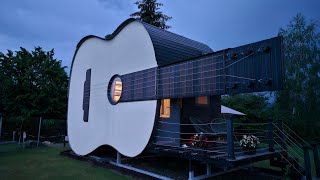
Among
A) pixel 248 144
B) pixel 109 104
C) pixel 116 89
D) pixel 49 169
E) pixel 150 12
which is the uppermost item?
pixel 150 12

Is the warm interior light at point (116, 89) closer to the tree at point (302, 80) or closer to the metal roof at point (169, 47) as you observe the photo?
the metal roof at point (169, 47)

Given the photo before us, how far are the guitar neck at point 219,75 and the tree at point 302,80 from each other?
13.3 meters

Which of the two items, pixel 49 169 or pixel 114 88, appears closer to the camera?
pixel 49 169

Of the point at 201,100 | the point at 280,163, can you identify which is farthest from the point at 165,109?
the point at 280,163

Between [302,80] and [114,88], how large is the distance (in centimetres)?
1408

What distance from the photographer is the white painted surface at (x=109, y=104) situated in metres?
7.78

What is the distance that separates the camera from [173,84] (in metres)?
7.11

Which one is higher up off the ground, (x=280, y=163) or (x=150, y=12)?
(x=150, y=12)

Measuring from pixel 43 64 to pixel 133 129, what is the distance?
18.1m

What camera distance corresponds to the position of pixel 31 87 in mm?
21500

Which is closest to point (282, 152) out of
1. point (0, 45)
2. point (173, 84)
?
point (173, 84)

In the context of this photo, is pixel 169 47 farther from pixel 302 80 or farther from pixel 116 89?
pixel 302 80

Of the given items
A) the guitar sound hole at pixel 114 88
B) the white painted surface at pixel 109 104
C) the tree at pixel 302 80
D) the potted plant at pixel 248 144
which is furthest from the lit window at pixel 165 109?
the tree at pixel 302 80

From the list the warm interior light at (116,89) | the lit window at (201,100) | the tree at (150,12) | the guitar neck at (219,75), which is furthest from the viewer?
the tree at (150,12)
